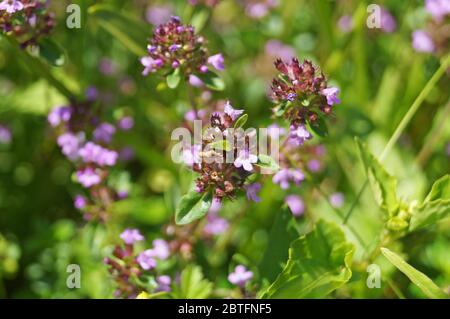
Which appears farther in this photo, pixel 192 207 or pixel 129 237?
pixel 129 237

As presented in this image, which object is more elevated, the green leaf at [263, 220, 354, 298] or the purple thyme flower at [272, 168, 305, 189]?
the purple thyme flower at [272, 168, 305, 189]

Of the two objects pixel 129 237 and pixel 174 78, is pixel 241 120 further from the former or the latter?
pixel 129 237

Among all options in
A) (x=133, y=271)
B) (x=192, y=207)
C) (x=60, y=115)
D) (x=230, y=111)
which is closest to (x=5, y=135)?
(x=60, y=115)

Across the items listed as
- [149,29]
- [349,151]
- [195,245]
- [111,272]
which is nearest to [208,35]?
[149,29]

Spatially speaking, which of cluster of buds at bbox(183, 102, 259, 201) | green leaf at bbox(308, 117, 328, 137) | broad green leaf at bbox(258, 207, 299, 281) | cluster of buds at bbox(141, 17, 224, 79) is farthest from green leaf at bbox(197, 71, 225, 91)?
broad green leaf at bbox(258, 207, 299, 281)

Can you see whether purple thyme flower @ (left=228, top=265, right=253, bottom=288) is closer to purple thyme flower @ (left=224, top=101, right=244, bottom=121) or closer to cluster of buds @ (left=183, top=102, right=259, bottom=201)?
cluster of buds @ (left=183, top=102, right=259, bottom=201)
